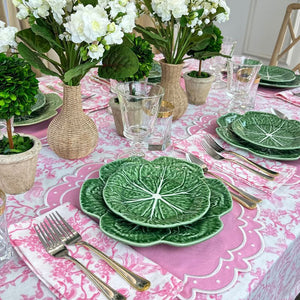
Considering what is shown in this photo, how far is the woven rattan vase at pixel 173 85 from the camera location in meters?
0.94

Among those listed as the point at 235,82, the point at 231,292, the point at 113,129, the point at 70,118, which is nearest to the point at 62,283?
the point at 231,292

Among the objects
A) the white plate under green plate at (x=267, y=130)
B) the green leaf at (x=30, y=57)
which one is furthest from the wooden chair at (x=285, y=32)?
the green leaf at (x=30, y=57)

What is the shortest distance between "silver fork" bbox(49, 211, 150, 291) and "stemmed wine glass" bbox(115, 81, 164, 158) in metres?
0.28

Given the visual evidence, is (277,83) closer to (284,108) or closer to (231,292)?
(284,108)

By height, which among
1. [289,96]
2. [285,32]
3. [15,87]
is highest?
[15,87]

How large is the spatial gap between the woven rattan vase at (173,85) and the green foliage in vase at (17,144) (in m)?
0.46

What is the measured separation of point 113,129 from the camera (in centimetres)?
95

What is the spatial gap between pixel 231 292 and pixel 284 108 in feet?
2.78

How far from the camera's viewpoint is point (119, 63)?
0.70 meters

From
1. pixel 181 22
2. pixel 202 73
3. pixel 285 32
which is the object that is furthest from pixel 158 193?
pixel 285 32

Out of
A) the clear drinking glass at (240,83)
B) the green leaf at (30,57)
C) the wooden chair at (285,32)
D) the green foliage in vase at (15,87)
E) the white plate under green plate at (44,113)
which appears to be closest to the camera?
the green foliage in vase at (15,87)

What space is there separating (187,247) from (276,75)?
1095 mm

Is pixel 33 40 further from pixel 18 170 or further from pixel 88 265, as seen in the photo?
pixel 88 265

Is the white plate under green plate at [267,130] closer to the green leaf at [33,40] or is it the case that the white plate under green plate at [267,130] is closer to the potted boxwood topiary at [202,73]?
the potted boxwood topiary at [202,73]
